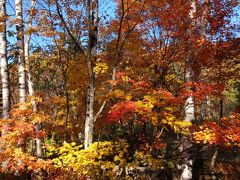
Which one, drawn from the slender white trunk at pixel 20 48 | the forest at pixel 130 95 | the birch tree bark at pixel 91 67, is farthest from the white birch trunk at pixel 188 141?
the slender white trunk at pixel 20 48

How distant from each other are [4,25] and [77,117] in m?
9.80

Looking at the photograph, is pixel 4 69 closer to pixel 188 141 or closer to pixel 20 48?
pixel 20 48

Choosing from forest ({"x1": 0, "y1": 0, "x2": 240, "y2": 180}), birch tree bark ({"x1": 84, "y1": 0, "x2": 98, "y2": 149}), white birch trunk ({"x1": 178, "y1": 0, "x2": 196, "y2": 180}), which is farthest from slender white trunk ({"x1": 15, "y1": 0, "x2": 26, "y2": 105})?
white birch trunk ({"x1": 178, "y1": 0, "x2": 196, "y2": 180})

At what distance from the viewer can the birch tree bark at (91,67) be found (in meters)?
6.95

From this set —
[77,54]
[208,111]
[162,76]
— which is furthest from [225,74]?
[208,111]

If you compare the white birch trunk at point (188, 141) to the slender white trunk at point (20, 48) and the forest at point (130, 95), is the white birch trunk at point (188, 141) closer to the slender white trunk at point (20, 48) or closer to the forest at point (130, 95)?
the forest at point (130, 95)

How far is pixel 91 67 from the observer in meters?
6.93

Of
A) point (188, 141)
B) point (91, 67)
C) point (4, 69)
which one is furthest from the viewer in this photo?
point (4, 69)

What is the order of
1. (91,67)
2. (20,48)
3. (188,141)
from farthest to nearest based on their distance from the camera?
(20,48)
(188,141)
(91,67)

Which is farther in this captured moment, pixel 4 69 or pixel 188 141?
pixel 4 69

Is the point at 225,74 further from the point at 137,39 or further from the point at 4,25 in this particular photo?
the point at 4,25

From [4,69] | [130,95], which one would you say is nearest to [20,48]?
[4,69]

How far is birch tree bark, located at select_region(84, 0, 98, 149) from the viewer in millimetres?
6945

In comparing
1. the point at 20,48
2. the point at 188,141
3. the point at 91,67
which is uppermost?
the point at 20,48
